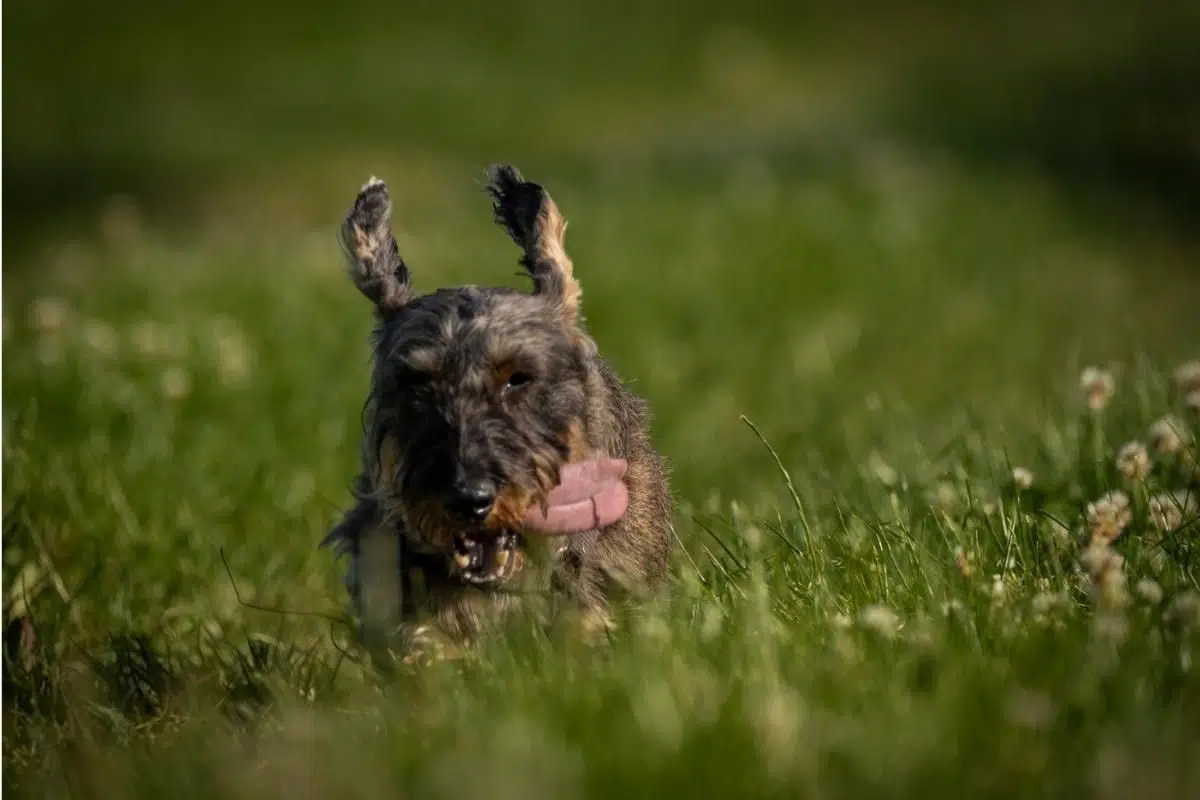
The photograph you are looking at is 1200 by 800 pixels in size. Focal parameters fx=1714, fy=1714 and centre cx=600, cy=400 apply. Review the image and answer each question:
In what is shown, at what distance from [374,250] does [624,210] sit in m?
7.89

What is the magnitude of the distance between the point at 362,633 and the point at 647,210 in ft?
28.3

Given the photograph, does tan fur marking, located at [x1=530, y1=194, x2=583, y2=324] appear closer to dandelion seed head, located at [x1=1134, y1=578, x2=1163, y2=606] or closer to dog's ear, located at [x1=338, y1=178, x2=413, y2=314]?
dog's ear, located at [x1=338, y1=178, x2=413, y2=314]

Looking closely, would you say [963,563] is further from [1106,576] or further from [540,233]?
[540,233]

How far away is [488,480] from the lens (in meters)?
4.50

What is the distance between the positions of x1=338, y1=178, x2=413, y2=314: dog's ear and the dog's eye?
674 millimetres

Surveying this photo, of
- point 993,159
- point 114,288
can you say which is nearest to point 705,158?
point 993,159

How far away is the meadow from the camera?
3.52 metres

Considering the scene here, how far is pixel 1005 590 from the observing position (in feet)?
14.0

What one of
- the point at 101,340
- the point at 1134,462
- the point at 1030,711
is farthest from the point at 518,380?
the point at 101,340

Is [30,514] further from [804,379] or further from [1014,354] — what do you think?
[1014,354]

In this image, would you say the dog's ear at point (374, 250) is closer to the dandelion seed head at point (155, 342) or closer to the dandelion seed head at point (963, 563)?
the dandelion seed head at point (963, 563)

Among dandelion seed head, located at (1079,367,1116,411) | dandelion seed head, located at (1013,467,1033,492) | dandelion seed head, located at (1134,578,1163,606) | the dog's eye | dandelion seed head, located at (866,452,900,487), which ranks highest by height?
the dog's eye

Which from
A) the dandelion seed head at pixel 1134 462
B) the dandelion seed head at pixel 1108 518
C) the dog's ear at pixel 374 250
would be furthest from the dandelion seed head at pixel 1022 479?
the dog's ear at pixel 374 250

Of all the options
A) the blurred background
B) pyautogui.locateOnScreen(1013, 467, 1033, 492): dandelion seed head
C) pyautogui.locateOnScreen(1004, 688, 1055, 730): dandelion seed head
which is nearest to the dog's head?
pyautogui.locateOnScreen(1013, 467, 1033, 492): dandelion seed head
